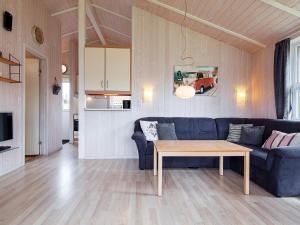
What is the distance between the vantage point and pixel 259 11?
3.80 m

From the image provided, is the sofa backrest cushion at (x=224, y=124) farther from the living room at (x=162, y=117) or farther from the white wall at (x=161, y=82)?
the white wall at (x=161, y=82)

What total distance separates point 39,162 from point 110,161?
1.42m

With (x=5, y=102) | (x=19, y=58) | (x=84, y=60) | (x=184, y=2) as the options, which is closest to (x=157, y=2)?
(x=184, y=2)

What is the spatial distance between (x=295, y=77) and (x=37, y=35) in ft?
17.2

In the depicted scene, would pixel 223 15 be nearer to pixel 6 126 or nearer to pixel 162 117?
pixel 162 117

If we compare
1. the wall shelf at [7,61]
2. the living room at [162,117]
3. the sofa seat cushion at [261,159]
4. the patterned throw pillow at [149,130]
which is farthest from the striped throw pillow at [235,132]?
the wall shelf at [7,61]

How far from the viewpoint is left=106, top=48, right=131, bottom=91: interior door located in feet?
A: 16.8

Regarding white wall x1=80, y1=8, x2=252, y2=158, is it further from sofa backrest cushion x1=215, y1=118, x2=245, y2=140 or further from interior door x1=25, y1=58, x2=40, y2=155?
interior door x1=25, y1=58, x2=40, y2=155

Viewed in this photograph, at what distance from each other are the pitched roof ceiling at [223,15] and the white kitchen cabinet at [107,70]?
3.94ft

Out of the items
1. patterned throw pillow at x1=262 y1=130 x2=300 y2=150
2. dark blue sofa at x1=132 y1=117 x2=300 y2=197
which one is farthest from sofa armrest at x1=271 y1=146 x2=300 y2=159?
patterned throw pillow at x1=262 y1=130 x2=300 y2=150

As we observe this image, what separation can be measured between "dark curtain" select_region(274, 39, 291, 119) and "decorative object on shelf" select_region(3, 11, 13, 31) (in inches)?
188

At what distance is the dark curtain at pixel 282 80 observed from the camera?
4.18 meters

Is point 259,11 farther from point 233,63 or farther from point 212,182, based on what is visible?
point 212,182

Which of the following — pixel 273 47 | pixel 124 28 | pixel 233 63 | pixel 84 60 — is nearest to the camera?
pixel 273 47
